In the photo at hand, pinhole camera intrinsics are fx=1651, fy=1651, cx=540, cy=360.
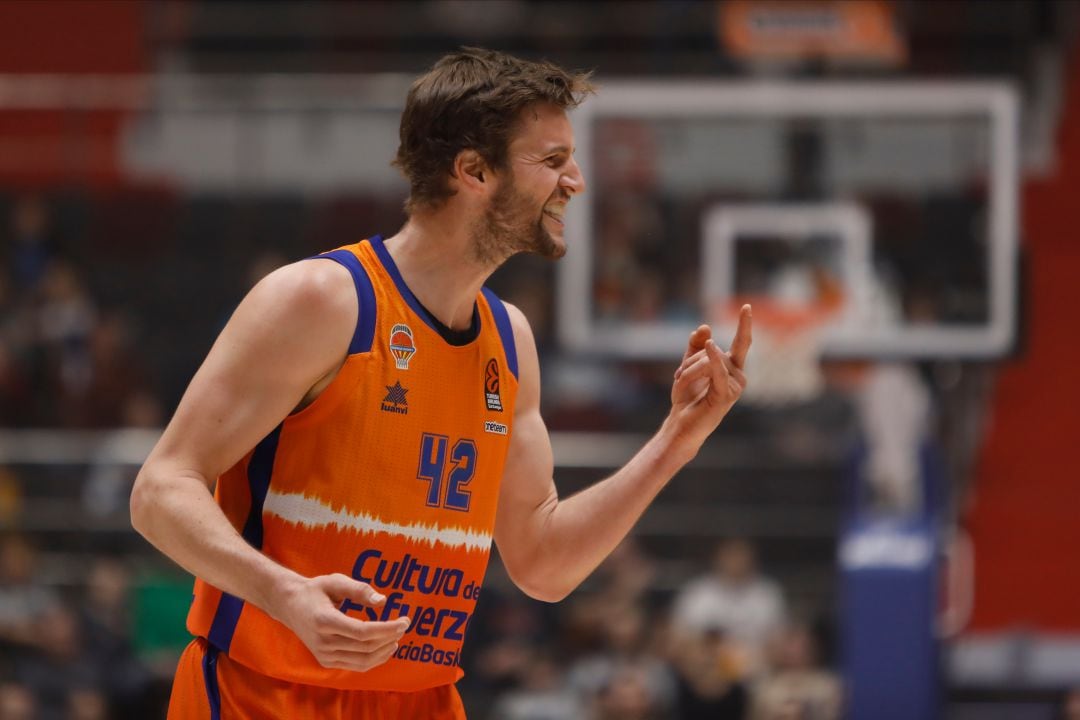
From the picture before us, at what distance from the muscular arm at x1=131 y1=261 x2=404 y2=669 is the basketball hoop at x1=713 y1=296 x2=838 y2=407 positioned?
21.2 feet

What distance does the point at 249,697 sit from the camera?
3281 mm

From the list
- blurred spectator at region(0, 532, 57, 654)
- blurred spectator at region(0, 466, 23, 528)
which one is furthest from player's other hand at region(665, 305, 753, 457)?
blurred spectator at region(0, 466, 23, 528)

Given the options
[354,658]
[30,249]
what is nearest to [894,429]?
[30,249]

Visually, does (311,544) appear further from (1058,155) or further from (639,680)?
(1058,155)

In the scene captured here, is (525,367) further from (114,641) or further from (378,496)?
(114,641)

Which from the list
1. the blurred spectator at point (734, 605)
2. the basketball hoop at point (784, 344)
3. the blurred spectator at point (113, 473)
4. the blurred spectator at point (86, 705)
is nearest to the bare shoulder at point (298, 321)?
the basketball hoop at point (784, 344)

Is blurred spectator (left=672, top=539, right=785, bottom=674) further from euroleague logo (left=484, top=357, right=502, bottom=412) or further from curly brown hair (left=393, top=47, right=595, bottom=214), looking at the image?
curly brown hair (left=393, top=47, right=595, bottom=214)

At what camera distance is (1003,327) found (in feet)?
30.7

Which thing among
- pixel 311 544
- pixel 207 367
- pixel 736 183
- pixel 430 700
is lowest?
pixel 430 700

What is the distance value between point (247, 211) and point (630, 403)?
13.6ft

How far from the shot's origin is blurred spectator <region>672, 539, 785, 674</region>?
10750 mm

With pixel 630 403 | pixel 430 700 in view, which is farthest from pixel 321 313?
pixel 630 403

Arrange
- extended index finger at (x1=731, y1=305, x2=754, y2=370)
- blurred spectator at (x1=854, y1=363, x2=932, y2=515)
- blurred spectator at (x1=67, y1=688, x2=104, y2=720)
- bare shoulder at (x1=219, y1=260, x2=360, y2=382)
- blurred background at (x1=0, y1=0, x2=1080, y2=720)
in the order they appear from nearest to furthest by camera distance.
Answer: bare shoulder at (x1=219, y1=260, x2=360, y2=382) < extended index finger at (x1=731, y1=305, x2=754, y2=370) < blurred background at (x1=0, y1=0, x2=1080, y2=720) < blurred spectator at (x1=67, y1=688, x2=104, y2=720) < blurred spectator at (x1=854, y1=363, x2=932, y2=515)

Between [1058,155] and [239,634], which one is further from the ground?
[1058,155]
